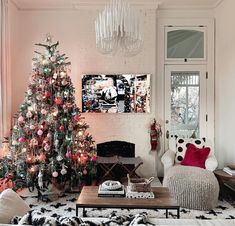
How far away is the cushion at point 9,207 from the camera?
1588 mm

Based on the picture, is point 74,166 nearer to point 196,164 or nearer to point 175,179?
point 175,179

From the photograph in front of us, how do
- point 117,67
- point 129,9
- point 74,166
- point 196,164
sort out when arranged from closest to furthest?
point 129,9
point 74,166
point 196,164
point 117,67

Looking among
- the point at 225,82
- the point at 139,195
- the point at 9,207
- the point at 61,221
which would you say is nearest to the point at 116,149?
the point at 225,82

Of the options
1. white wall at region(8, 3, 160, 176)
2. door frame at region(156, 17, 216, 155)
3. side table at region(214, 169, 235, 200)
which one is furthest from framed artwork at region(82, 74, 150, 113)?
side table at region(214, 169, 235, 200)

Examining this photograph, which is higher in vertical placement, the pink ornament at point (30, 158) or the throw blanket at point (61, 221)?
the throw blanket at point (61, 221)

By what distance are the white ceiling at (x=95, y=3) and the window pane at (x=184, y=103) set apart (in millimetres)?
1320

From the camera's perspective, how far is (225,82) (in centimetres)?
495

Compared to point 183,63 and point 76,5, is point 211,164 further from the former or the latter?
point 76,5

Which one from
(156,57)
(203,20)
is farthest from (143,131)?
(203,20)

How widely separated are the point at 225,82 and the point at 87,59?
103 inches

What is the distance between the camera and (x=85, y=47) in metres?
5.36

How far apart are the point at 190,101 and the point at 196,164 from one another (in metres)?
1.55

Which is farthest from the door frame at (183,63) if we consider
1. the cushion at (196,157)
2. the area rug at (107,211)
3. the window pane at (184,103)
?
the area rug at (107,211)

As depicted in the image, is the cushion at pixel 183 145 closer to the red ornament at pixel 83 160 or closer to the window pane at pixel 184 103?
the window pane at pixel 184 103
